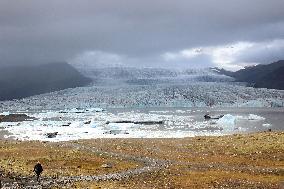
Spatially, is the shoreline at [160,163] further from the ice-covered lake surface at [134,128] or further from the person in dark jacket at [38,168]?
the ice-covered lake surface at [134,128]

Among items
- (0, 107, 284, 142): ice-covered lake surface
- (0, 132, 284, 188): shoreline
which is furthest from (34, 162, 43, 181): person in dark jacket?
(0, 107, 284, 142): ice-covered lake surface

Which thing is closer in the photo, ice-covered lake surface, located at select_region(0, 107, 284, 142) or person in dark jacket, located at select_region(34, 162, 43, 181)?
person in dark jacket, located at select_region(34, 162, 43, 181)

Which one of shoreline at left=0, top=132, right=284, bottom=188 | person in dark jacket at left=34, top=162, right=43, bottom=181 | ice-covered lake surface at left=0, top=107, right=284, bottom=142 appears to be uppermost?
person in dark jacket at left=34, top=162, right=43, bottom=181

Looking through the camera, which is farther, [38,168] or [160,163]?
[160,163]

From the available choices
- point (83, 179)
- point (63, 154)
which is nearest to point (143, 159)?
point (63, 154)

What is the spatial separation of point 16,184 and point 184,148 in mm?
31032

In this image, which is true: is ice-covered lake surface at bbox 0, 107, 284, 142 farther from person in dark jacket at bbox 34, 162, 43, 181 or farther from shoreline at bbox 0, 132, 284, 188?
person in dark jacket at bbox 34, 162, 43, 181

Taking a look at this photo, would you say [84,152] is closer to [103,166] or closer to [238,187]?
[103,166]

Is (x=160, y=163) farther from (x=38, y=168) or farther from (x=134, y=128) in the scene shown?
(x=134, y=128)

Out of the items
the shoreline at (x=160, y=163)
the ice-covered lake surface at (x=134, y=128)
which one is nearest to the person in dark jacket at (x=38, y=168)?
the shoreline at (x=160, y=163)

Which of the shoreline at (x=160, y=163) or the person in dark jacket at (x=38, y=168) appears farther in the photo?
the shoreline at (x=160, y=163)

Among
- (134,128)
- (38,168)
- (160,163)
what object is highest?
(38,168)

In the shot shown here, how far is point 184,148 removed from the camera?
62656mm

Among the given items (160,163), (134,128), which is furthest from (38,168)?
(134,128)
